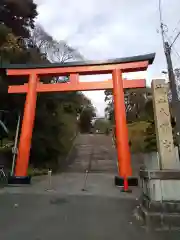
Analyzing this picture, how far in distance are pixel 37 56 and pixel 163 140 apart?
17987 millimetres

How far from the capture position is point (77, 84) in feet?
52.6

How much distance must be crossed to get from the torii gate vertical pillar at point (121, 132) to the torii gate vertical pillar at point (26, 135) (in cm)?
439

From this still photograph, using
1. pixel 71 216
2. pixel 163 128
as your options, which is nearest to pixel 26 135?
pixel 71 216

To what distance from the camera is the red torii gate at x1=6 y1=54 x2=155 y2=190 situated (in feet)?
48.9

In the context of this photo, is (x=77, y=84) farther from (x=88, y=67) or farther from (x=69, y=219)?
(x=69, y=219)

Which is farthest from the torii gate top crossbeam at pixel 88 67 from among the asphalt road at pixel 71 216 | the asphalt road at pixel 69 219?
the asphalt road at pixel 69 219

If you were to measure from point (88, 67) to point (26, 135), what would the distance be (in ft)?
16.1

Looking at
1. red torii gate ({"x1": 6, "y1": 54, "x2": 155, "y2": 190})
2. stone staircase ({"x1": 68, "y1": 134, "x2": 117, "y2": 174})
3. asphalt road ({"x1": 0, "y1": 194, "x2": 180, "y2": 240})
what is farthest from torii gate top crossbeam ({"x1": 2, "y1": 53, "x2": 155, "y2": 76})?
stone staircase ({"x1": 68, "y1": 134, "x2": 117, "y2": 174})

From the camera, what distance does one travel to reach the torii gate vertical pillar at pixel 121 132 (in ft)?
46.8

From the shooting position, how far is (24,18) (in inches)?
1102

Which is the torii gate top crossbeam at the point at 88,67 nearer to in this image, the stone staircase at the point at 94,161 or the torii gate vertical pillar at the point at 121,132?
the torii gate vertical pillar at the point at 121,132

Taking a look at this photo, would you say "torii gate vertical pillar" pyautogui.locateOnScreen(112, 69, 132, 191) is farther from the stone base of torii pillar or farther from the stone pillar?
the stone base of torii pillar

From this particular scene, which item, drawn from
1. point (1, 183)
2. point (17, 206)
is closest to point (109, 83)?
point (1, 183)

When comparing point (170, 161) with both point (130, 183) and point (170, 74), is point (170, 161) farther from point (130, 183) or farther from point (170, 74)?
point (170, 74)
